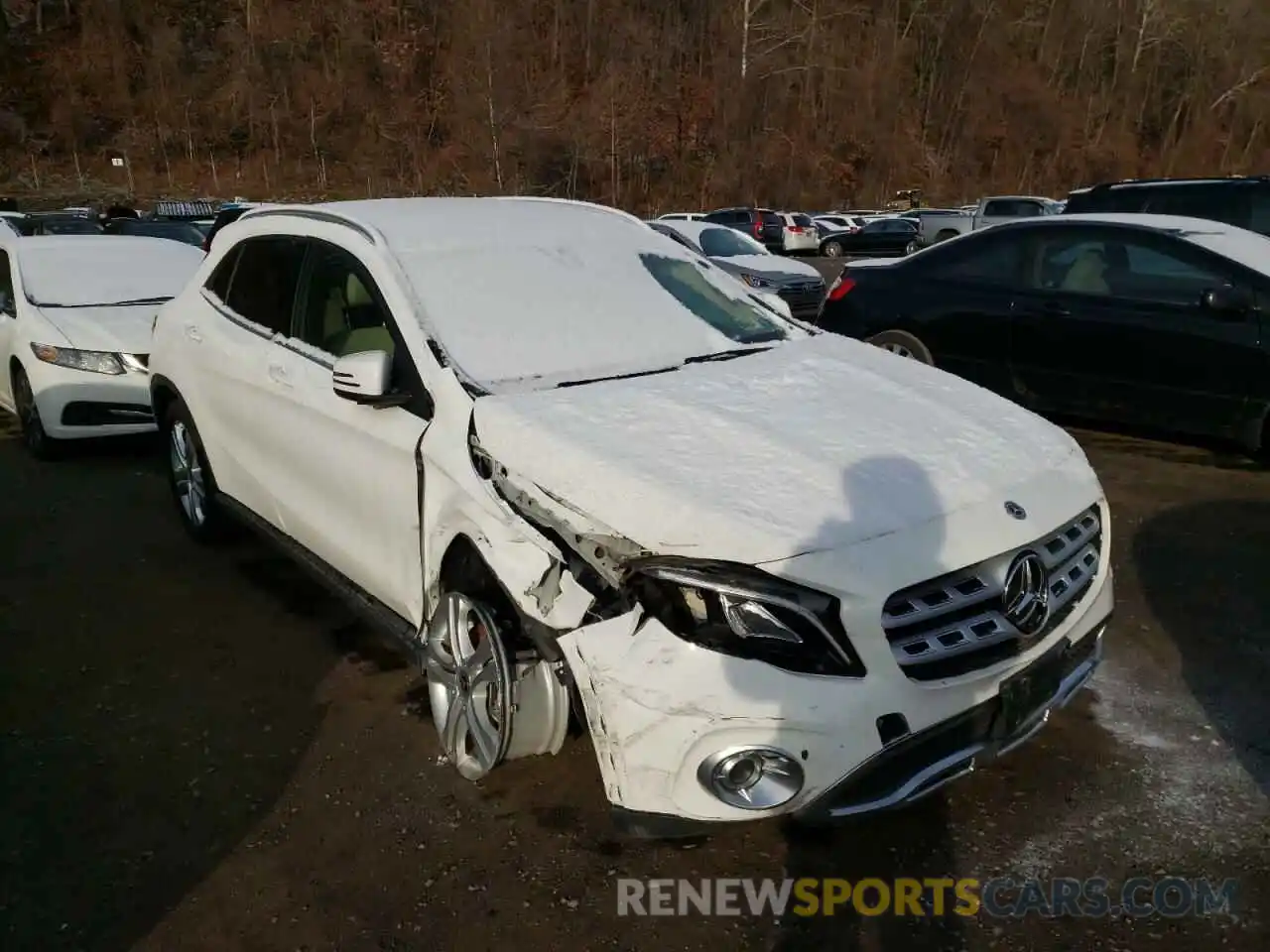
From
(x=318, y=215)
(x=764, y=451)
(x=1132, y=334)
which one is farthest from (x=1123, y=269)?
(x=318, y=215)

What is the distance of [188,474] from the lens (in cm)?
521

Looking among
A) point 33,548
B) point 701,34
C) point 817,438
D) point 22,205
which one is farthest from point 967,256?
point 701,34

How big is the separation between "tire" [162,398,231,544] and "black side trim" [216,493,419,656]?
447 mm

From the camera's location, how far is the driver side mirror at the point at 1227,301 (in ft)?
18.9

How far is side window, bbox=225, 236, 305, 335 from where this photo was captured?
162 inches

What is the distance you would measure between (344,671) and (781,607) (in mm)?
2197

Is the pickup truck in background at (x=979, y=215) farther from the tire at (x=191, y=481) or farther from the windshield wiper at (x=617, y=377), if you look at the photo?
the windshield wiper at (x=617, y=377)

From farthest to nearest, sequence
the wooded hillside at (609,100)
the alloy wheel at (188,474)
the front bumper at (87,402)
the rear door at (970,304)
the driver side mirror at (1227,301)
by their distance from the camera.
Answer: the wooded hillside at (609,100) < the rear door at (970,304) < the front bumper at (87,402) < the driver side mirror at (1227,301) < the alloy wheel at (188,474)

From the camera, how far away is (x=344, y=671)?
3.90 metres

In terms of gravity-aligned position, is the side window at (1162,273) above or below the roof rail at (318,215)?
below

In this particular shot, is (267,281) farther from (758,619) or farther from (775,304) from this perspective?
(758,619)

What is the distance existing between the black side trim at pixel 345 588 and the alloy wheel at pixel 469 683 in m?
0.17

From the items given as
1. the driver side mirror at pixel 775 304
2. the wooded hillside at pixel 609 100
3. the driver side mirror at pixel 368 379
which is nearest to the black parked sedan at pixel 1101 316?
the driver side mirror at pixel 775 304

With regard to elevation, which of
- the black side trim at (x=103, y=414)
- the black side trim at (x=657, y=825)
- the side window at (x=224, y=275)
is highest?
the side window at (x=224, y=275)
